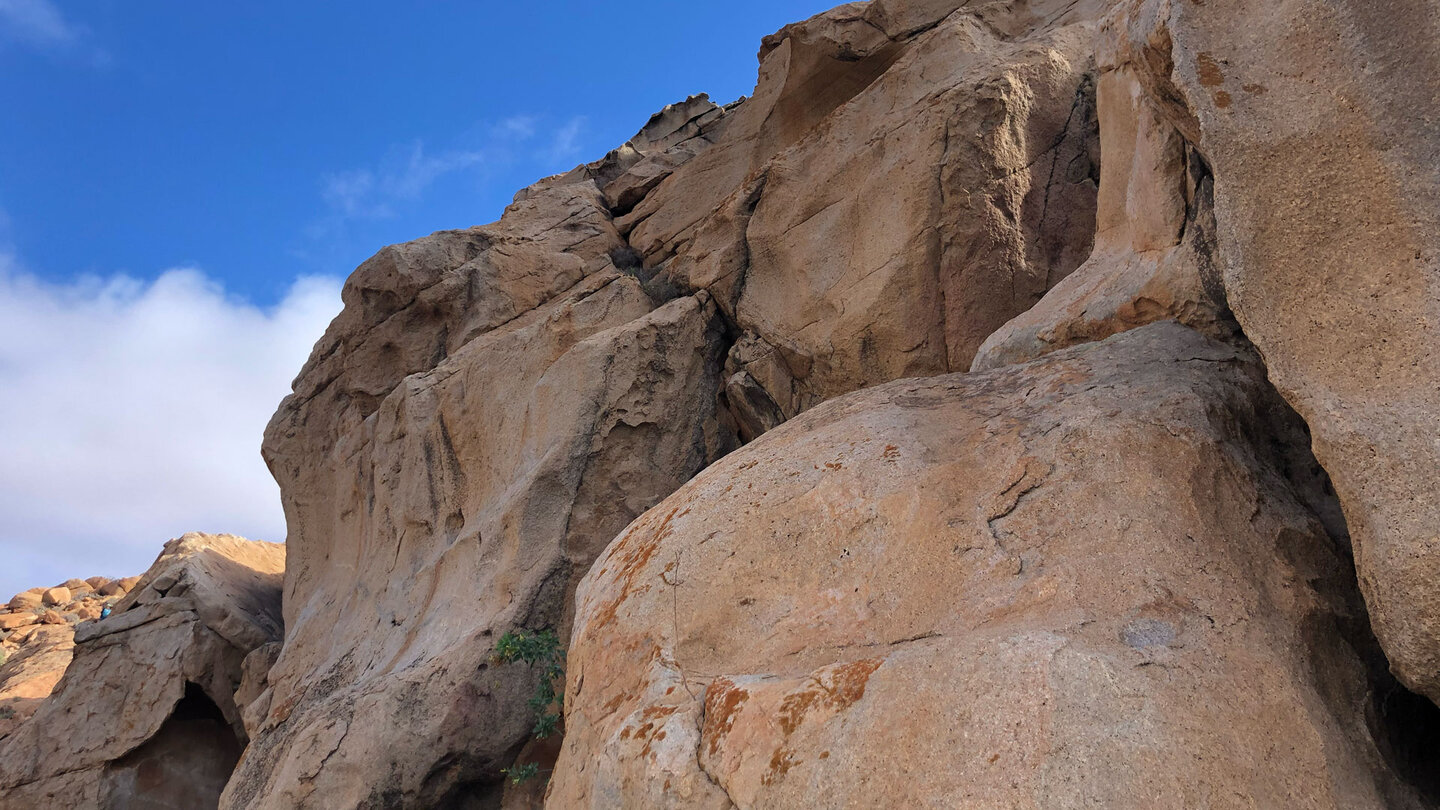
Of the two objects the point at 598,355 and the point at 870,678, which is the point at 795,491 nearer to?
the point at 870,678

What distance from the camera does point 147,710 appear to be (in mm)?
10977

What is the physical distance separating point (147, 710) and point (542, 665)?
6.55 m

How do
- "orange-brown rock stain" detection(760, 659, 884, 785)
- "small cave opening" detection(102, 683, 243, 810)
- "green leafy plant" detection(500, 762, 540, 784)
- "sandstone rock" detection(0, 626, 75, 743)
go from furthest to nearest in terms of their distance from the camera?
"sandstone rock" detection(0, 626, 75, 743), "small cave opening" detection(102, 683, 243, 810), "green leafy plant" detection(500, 762, 540, 784), "orange-brown rock stain" detection(760, 659, 884, 785)

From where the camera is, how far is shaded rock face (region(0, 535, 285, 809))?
1065 cm

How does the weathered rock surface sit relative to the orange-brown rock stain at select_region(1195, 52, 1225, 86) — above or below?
below

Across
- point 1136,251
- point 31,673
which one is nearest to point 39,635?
point 31,673

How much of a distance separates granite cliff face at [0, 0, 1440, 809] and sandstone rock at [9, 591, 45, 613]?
16.6m

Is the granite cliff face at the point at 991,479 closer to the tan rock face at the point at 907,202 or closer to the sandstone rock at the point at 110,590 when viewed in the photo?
the tan rock face at the point at 907,202

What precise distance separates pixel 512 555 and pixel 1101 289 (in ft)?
15.2

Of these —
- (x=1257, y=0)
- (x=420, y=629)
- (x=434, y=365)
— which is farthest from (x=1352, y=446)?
(x=434, y=365)

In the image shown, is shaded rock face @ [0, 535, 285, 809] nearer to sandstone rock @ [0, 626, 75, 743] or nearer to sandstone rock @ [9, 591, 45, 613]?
sandstone rock @ [0, 626, 75, 743]

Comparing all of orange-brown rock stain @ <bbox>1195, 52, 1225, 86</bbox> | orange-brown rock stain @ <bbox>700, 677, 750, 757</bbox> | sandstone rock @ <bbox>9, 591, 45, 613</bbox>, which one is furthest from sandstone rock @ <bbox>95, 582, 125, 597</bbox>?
orange-brown rock stain @ <bbox>1195, 52, 1225, 86</bbox>

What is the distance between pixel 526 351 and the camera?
937cm

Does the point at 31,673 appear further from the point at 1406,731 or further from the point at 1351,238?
the point at 1351,238
